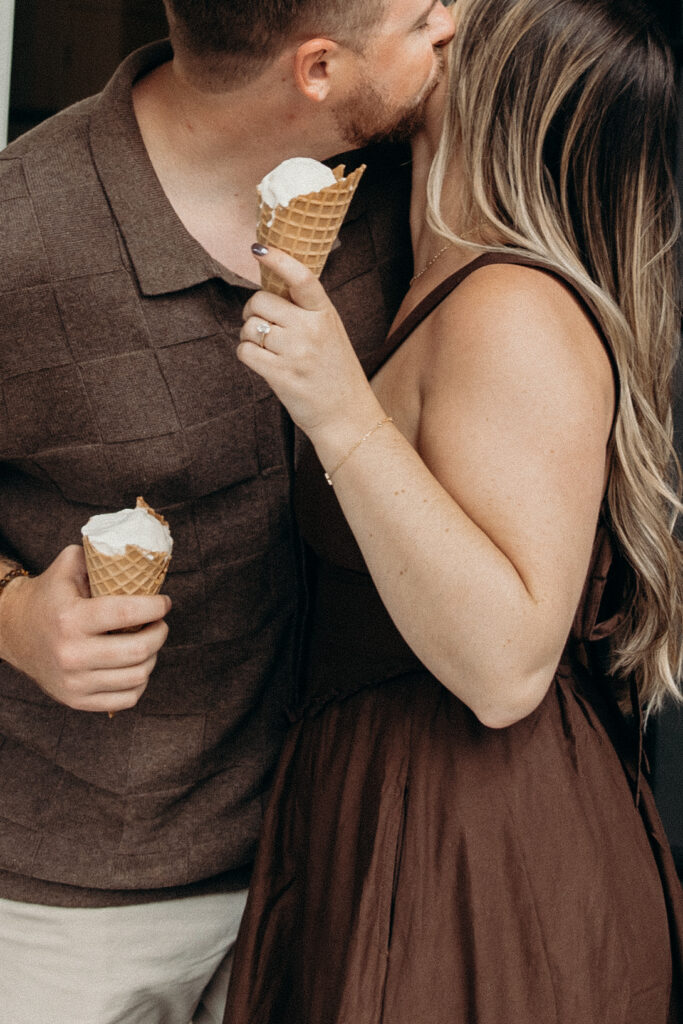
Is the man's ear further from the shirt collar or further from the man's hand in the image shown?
the man's hand

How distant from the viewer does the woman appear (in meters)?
1.22

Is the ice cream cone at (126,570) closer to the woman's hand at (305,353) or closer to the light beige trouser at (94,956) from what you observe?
the woman's hand at (305,353)

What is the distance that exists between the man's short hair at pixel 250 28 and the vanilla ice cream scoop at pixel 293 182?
0.35 m

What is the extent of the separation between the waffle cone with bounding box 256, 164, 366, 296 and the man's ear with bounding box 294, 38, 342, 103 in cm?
33

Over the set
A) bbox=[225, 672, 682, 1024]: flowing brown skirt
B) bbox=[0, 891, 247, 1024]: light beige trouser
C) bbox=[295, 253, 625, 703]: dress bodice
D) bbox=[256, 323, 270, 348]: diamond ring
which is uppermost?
bbox=[256, 323, 270, 348]: diamond ring

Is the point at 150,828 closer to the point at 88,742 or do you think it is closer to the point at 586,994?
the point at 88,742

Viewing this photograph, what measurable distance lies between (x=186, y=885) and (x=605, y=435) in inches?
41.4

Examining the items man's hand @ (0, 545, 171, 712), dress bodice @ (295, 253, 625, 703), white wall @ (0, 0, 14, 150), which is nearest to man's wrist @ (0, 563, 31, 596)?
man's hand @ (0, 545, 171, 712)

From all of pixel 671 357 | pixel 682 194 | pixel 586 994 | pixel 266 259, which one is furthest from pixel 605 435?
pixel 682 194

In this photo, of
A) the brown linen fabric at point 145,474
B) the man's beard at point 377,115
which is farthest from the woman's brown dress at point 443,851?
the man's beard at point 377,115

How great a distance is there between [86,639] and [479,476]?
1.85ft

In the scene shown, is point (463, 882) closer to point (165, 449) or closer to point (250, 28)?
point (165, 449)

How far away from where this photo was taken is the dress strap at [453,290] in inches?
52.6

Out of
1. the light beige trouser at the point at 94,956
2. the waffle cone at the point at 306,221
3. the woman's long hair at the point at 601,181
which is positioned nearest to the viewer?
the waffle cone at the point at 306,221
